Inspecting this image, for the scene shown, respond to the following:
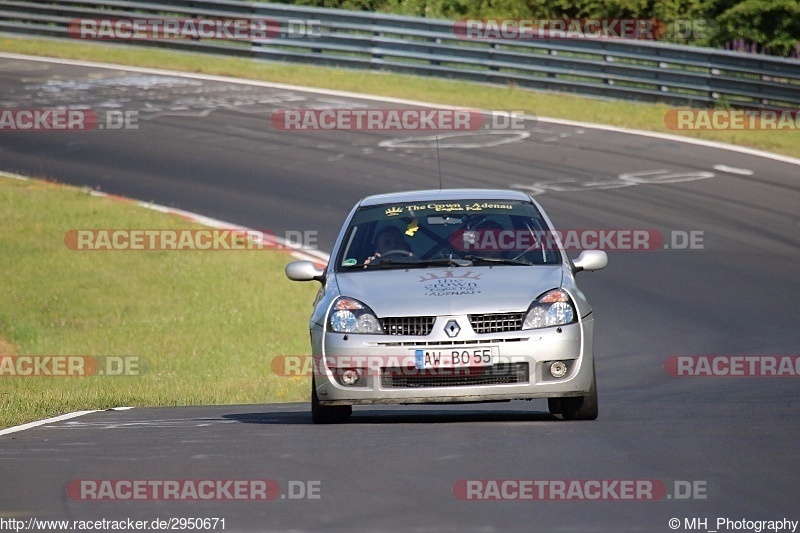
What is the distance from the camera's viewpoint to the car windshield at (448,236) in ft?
32.2

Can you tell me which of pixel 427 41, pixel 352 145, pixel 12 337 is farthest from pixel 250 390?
pixel 427 41

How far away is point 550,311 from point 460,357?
675 millimetres

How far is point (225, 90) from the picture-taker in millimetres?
28156

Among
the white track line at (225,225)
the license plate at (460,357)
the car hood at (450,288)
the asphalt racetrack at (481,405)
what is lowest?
the white track line at (225,225)

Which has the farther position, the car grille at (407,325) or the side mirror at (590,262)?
the side mirror at (590,262)

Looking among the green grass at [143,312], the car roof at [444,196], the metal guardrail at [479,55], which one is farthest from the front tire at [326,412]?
the metal guardrail at [479,55]

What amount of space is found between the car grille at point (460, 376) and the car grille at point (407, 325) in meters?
0.24

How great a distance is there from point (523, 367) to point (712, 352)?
534 centimetres

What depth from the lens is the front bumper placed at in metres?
8.80

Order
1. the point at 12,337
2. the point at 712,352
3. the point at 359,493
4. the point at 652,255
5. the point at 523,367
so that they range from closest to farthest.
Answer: the point at 359,493
the point at 523,367
the point at 712,352
the point at 12,337
the point at 652,255

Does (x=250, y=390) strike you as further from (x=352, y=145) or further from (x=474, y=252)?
(x=352, y=145)

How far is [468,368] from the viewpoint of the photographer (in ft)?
28.8

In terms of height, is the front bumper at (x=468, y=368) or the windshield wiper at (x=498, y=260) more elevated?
the windshield wiper at (x=498, y=260)

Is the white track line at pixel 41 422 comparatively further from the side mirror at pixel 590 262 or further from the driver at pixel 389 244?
the side mirror at pixel 590 262
